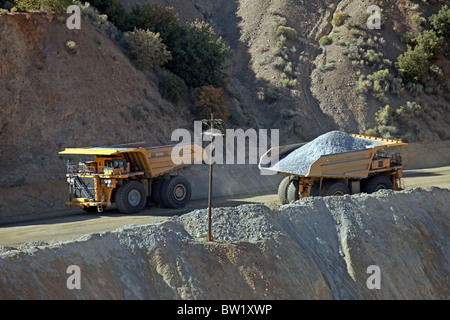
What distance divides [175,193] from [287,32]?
73.9 feet

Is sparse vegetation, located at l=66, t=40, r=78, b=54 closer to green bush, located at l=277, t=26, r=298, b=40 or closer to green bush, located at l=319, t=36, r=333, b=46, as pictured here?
green bush, located at l=277, t=26, r=298, b=40

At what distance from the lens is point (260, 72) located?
39.5m

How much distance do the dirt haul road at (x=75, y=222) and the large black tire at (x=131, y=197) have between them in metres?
0.33

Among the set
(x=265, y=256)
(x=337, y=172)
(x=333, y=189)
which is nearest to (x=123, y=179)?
(x=333, y=189)

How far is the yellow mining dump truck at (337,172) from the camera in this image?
20.6 m

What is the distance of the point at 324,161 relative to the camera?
66.8 ft

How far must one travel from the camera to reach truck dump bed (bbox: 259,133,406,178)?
66.9ft

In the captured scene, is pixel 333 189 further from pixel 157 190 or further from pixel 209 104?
pixel 209 104

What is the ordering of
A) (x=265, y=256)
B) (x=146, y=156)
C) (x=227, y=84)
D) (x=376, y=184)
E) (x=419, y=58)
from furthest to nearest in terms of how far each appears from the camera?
(x=419, y=58), (x=227, y=84), (x=376, y=184), (x=146, y=156), (x=265, y=256)

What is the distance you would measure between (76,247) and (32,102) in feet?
46.5

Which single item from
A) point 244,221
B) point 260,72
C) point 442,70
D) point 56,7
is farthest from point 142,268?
point 442,70

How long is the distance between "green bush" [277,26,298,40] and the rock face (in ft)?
77.1
